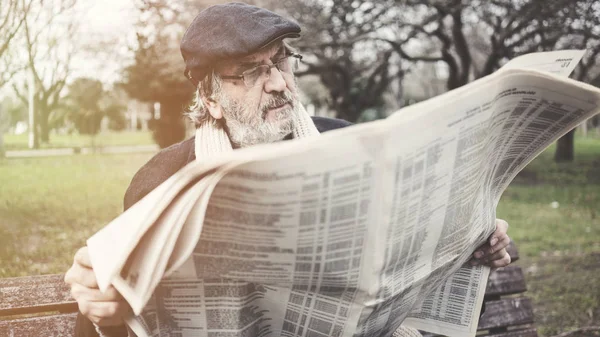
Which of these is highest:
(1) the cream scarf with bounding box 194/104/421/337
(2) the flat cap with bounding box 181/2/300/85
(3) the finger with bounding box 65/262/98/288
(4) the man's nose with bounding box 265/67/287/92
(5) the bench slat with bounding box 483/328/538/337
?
(2) the flat cap with bounding box 181/2/300/85

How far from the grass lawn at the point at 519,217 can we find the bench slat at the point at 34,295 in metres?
0.63

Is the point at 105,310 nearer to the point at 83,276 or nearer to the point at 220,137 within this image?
the point at 83,276

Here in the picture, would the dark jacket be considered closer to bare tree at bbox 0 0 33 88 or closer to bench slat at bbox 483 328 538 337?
bare tree at bbox 0 0 33 88

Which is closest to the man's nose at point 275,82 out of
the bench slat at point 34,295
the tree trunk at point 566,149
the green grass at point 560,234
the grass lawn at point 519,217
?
the bench slat at point 34,295

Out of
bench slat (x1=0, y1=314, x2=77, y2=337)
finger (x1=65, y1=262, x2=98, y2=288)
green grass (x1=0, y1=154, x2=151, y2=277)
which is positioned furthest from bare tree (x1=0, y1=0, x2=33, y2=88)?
finger (x1=65, y1=262, x2=98, y2=288)

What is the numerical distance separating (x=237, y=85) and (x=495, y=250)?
76 centimetres

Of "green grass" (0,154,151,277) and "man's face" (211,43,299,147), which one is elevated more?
"man's face" (211,43,299,147)

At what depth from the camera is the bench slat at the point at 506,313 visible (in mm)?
1954

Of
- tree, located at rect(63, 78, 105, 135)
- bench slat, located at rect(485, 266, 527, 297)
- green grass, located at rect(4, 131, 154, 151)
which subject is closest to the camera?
bench slat, located at rect(485, 266, 527, 297)

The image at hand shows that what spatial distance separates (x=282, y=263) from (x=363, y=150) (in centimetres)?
22

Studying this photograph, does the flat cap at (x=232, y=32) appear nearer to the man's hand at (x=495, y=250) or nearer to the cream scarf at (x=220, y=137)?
the cream scarf at (x=220, y=137)

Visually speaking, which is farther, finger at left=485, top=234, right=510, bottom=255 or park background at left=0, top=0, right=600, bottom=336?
park background at left=0, top=0, right=600, bottom=336

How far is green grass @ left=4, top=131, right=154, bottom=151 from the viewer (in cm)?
A: 211

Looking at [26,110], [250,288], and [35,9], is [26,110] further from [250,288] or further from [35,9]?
[250,288]
